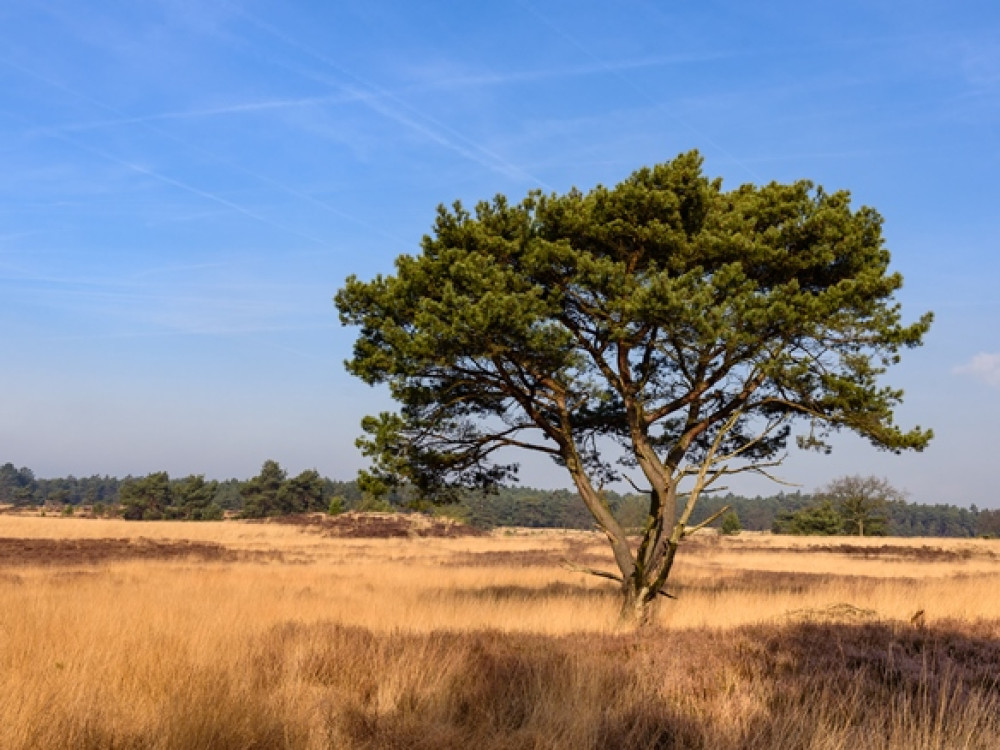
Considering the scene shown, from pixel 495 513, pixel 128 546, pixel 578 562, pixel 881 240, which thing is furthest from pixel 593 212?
pixel 495 513

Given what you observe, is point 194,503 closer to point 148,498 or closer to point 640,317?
point 148,498

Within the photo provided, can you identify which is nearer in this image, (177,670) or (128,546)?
(177,670)

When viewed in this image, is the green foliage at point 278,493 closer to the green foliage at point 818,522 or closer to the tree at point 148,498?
the tree at point 148,498

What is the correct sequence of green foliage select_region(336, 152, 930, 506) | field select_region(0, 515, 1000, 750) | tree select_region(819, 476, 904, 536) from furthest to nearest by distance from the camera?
tree select_region(819, 476, 904, 536)
green foliage select_region(336, 152, 930, 506)
field select_region(0, 515, 1000, 750)

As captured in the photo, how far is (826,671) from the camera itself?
8055 millimetres

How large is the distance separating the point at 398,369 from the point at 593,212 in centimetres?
451

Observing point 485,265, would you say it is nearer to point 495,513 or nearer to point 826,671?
point 826,671

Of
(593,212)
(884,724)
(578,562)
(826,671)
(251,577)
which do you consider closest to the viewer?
(884,724)

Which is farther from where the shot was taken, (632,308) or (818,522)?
(818,522)

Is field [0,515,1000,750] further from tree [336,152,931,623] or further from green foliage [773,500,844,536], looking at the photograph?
green foliage [773,500,844,536]

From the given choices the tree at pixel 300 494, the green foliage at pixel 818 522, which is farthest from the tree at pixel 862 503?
the tree at pixel 300 494

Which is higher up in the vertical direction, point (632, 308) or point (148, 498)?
point (632, 308)

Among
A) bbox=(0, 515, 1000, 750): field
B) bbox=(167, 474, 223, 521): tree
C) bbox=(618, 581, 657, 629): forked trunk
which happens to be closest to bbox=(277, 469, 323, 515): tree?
bbox=(167, 474, 223, 521): tree

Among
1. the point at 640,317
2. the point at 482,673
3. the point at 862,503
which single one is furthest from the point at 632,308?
the point at 862,503
